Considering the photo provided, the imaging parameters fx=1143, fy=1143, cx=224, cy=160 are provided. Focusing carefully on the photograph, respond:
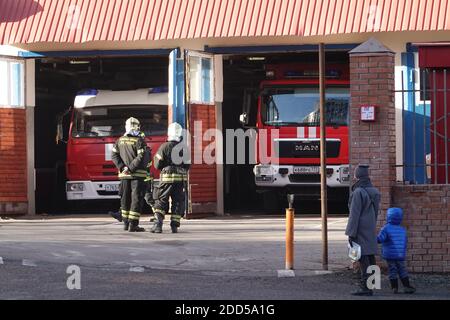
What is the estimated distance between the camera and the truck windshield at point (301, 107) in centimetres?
2258

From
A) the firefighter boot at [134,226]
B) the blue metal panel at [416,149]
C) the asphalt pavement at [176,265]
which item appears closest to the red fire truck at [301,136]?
the asphalt pavement at [176,265]

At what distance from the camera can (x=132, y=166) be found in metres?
18.2

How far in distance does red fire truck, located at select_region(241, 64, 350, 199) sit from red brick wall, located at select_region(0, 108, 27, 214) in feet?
15.8

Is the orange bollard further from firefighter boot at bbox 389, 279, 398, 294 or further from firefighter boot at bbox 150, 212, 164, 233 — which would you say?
Result: firefighter boot at bbox 150, 212, 164, 233

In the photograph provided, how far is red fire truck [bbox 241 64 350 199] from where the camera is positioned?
22.5m

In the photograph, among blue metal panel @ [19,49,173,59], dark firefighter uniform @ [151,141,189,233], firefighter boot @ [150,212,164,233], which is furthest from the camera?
blue metal panel @ [19,49,173,59]

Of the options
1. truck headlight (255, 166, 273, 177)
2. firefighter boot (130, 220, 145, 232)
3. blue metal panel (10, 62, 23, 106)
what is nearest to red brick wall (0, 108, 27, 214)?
blue metal panel (10, 62, 23, 106)

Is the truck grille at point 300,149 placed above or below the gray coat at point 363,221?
above

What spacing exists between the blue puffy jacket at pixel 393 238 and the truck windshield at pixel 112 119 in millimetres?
11207

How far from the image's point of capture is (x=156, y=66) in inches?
1020

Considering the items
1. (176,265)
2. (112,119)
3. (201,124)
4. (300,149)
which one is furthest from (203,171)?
(176,265)

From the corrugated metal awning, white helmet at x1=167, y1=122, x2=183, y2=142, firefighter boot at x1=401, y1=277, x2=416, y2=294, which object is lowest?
firefighter boot at x1=401, y1=277, x2=416, y2=294

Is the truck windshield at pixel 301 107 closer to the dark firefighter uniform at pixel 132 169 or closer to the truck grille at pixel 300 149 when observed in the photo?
the truck grille at pixel 300 149
